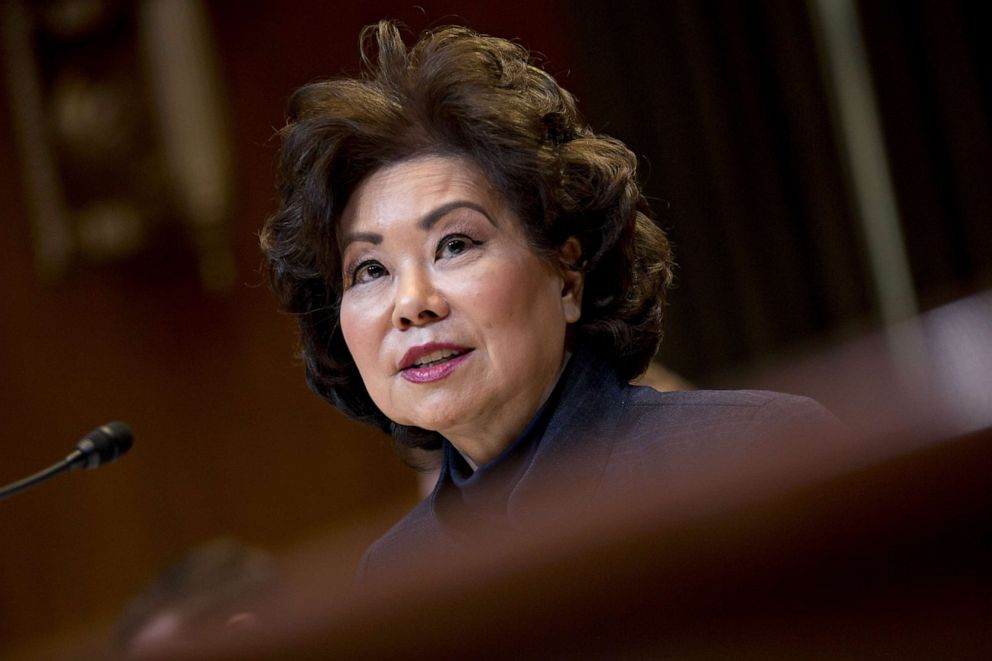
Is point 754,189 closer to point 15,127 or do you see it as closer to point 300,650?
point 15,127

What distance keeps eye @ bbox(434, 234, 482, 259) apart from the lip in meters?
0.11

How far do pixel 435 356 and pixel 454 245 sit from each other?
138mm

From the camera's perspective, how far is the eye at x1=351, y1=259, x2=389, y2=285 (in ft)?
5.58

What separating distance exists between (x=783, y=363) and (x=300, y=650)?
354 cm

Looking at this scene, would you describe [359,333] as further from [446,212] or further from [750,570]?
[750,570]

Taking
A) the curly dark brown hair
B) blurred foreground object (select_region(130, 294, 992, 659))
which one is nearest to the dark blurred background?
the curly dark brown hair

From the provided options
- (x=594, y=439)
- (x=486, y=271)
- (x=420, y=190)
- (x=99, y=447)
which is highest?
(x=420, y=190)

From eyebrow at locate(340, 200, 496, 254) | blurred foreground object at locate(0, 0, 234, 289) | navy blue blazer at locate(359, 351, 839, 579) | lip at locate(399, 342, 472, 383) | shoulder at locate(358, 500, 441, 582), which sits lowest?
shoulder at locate(358, 500, 441, 582)

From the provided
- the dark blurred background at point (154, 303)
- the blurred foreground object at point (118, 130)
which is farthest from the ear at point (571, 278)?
the blurred foreground object at point (118, 130)

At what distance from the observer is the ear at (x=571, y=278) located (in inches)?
68.1

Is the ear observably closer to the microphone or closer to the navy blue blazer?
the navy blue blazer

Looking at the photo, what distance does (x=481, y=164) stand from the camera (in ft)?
5.50

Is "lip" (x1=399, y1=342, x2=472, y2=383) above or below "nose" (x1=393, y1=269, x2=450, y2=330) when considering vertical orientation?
below

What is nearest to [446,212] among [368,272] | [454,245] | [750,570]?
[454,245]
